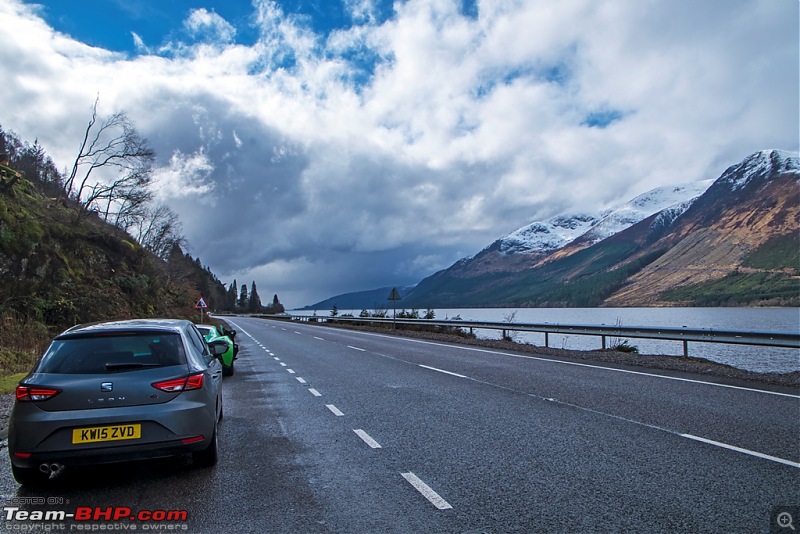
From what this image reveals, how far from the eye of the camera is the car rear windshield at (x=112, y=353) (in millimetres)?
5027

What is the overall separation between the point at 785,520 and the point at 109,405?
17.9 feet

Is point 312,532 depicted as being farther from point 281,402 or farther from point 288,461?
point 281,402

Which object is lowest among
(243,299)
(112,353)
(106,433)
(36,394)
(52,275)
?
(106,433)

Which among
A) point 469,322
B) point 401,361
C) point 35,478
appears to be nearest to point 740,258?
point 469,322

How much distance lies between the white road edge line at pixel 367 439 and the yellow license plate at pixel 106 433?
2494 mm

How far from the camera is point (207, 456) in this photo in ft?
17.4

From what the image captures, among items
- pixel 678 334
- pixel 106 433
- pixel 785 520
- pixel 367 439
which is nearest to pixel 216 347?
Answer: pixel 367 439

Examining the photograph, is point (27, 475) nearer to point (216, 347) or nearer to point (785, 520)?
point (216, 347)

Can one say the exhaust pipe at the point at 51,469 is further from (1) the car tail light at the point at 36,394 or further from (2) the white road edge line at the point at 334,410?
(2) the white road edge line at the point at 334,410

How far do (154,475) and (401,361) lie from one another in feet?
35.9

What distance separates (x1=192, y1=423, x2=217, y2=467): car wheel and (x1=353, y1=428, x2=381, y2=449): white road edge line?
1.71 metres

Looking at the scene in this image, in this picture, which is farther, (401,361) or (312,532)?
(401,361)

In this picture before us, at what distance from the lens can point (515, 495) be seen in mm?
4445

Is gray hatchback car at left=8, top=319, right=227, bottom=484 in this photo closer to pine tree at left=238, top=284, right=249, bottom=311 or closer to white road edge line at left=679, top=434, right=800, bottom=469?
white road edge line at left=679, top=434, right=800, bottom=469
